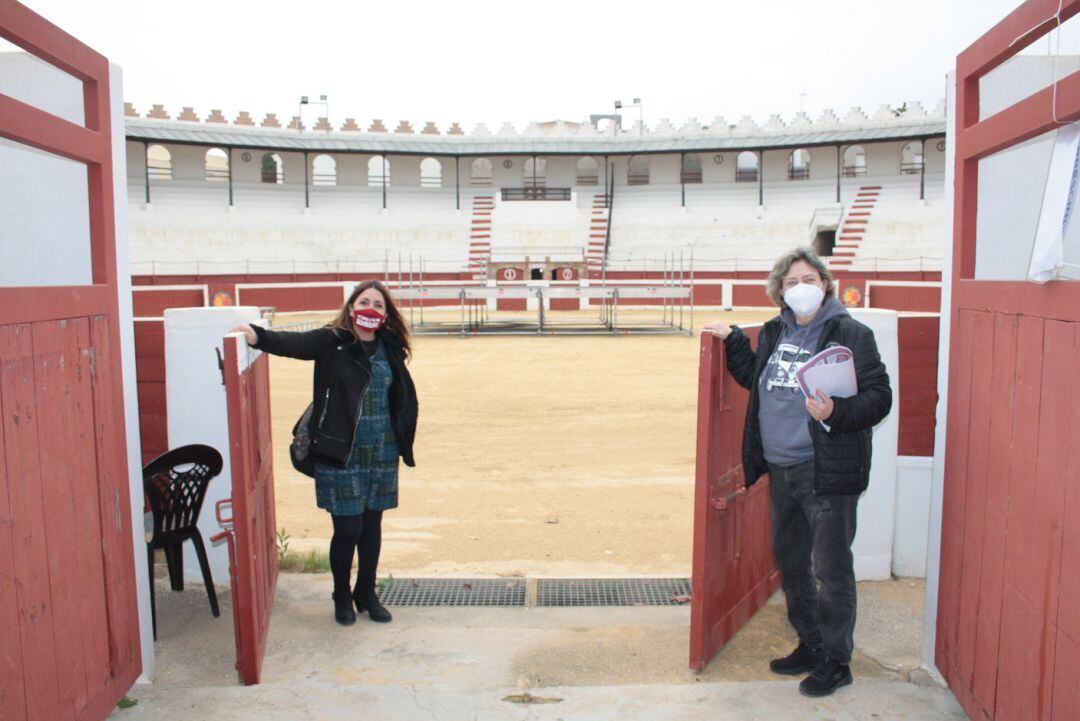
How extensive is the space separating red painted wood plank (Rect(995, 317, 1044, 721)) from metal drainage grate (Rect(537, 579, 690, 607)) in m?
1.68

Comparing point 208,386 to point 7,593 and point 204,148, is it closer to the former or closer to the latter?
point 7,593

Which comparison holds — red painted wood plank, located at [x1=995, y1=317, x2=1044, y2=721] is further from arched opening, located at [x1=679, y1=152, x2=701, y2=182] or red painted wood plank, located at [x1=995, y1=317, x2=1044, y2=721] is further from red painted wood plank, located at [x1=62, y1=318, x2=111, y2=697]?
arched opening, located at [x1=679, y1=152, x2=701, y2=182]

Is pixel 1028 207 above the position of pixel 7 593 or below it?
above

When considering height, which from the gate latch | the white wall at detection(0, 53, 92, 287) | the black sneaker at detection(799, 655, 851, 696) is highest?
the white wall at detection(0, 53, 92, 287)

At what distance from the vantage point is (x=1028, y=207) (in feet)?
14.0

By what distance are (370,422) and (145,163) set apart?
3453 cm

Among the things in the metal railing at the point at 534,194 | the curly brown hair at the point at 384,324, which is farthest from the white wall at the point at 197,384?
the metal railing at the point at 534,194

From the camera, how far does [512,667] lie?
3.35m

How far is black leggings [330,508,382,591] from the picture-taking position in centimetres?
370

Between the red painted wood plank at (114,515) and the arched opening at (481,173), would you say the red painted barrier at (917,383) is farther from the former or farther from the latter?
the arched opening at (481,173)

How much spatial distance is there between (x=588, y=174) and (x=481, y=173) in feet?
16.1

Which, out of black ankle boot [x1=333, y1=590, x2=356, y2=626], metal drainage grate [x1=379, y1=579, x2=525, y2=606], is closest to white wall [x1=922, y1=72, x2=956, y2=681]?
metal drainage grate [x1=379, y1=579, x2=525, y2=606]

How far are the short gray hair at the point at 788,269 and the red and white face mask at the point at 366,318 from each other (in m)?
1.54

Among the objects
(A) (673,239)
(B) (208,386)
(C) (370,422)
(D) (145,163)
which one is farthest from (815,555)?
(D) (145,163)
